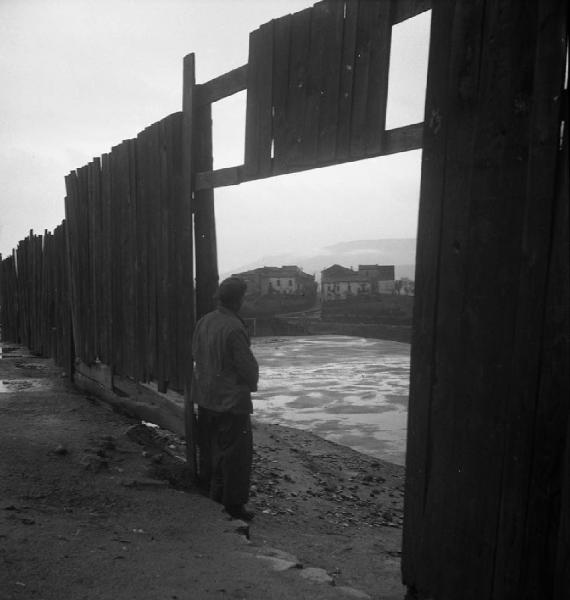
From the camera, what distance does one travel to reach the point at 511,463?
2002mm

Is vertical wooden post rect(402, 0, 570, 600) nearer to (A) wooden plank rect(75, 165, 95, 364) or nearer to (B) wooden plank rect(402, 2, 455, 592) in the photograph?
(B) wooden plank rect(402, 2, 455, 592)

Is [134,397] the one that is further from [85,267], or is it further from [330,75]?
[330,75]

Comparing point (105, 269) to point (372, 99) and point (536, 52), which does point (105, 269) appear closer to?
point (372, 99)

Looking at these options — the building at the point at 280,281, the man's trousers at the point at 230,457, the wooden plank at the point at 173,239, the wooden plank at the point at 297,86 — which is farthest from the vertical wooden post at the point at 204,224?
the building at the point at 280,281

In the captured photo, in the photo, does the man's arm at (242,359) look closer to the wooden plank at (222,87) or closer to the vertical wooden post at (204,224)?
the vertical wooden post at (204,224)

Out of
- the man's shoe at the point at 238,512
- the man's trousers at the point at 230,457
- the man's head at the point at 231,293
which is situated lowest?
the man's shoe at the point at 238,512

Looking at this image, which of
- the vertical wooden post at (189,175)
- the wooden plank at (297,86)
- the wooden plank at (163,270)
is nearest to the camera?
the wooden plank at (297,86)

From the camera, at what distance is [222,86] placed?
165 inches

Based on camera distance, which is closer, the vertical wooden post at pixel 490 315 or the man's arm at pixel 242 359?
the vertical wooden post at pixel 490 315

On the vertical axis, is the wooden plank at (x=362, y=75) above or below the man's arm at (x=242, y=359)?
above

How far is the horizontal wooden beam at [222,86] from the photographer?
396 cm

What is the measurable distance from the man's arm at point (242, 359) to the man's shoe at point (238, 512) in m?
0.93

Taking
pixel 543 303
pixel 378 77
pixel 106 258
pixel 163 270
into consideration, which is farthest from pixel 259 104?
pixel 106 258

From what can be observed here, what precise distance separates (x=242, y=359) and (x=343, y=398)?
8.66 meters
